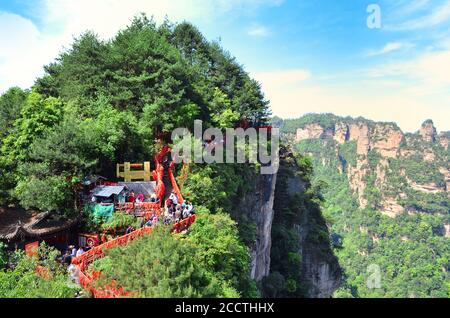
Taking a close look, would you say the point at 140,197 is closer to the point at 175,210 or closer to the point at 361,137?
the point at 175,210

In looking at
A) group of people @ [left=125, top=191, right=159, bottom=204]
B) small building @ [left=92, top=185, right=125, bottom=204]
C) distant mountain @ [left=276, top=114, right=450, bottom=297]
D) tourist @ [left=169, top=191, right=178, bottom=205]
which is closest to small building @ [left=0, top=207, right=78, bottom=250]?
small building @ [left=92, top=185, right=125, bottom=204]

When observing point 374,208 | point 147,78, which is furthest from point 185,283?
point 374,208

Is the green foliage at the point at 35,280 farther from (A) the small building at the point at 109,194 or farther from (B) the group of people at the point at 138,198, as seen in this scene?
(B) the group of people at the point at 138,198

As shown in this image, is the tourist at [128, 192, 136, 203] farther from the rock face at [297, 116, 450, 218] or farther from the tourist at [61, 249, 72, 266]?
the rock face at [297, 116, 450, 218]

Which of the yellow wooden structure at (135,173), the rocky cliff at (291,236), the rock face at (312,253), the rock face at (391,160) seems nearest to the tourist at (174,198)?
the yellow wooden structure at (135,173)

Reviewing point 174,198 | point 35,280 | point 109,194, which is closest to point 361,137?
point 174,198

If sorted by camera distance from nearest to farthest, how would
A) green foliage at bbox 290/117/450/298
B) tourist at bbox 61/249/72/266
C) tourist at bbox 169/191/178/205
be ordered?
tourist at bbox 61/249/72/266
tourist at bbox 169/191/178/205
green foliage at bbox 290/117/450/298

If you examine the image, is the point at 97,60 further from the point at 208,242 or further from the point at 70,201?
the point at 208,242
